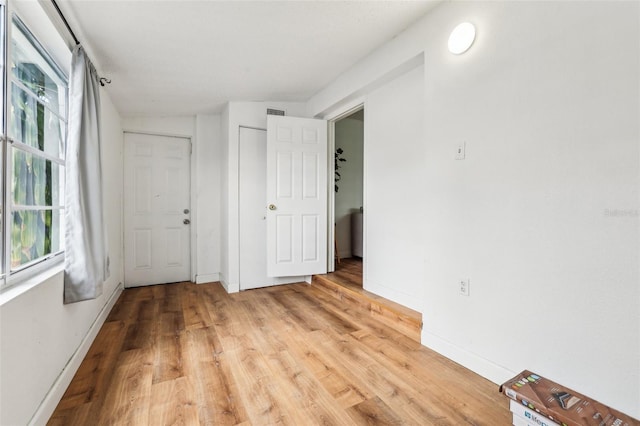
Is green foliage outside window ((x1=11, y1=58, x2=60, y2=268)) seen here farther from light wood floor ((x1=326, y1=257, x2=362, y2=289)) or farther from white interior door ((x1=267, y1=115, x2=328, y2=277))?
light wood floor ((x1=326, y1=257, x2=362, y2=289))

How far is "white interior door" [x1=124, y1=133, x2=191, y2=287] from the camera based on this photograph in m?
3.66

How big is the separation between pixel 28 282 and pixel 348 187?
3964mm

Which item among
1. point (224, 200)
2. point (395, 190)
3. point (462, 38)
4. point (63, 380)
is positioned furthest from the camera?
point (224, 200)

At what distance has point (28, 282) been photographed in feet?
4.50

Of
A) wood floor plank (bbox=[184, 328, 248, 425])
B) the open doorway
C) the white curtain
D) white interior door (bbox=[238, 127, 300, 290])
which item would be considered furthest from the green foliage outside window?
the open doorway

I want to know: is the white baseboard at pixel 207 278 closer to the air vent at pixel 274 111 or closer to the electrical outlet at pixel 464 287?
the air vent at pixel 274 111

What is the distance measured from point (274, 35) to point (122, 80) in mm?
1549

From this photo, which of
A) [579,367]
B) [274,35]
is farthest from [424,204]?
[274,35]

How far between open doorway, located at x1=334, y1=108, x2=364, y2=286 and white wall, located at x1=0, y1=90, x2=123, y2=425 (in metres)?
3.28

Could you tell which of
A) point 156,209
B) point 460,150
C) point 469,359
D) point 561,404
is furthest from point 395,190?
point 156,209

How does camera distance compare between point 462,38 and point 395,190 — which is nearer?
point 462,38

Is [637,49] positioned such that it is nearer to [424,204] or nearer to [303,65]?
[424,204]

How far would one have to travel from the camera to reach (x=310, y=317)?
266 cm

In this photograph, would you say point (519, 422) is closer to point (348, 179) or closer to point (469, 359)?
point (469, 359)
